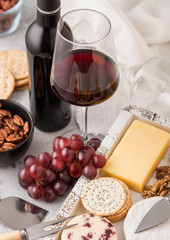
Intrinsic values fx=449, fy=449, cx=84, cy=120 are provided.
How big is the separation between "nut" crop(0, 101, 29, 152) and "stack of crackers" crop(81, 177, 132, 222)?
282 mm

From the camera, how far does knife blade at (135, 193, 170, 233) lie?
3.63ft

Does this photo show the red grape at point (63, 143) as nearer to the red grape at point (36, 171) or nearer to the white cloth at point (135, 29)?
the red grape at point (36, 171)

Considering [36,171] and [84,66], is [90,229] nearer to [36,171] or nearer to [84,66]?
[36,171]

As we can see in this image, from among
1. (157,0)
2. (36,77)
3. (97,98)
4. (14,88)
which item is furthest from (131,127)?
(157,0)

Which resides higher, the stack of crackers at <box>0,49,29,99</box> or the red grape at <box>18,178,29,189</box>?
the stack of crackers at <box>0,49,29,99</box>

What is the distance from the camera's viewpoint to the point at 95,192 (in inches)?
47.1

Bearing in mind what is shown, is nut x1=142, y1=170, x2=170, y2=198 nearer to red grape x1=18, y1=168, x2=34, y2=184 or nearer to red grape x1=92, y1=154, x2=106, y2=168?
red grape x1=92, y1=154, x2=106, y2=168

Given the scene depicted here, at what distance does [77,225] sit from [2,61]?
0.80m

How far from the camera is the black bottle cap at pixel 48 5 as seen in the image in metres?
1.19

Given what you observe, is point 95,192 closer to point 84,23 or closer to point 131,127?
point 131,127

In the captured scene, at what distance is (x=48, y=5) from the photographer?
1194 mm

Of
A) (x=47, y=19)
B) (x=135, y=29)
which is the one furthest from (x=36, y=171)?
(x=135, y=29)

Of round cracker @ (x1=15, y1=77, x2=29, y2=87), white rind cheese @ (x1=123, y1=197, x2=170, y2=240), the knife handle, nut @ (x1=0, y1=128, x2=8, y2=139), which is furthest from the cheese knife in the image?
round cracker @ (x1=15, y1=77, x2=29, y2=87)

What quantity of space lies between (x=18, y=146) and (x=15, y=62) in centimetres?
47
